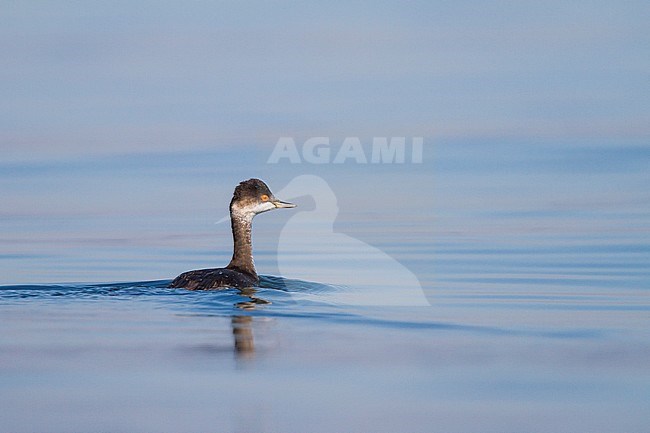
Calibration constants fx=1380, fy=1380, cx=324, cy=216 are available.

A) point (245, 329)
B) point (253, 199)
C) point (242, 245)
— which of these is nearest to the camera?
point (245, 329)

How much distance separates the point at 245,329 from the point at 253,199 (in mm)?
4398

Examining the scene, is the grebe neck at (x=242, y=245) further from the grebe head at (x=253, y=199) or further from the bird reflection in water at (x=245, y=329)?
the bird reflection in water at (x=245, y=329)

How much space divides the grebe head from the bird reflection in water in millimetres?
2032

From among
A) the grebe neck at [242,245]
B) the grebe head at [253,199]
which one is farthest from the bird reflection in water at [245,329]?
the grebe head at [253,199]

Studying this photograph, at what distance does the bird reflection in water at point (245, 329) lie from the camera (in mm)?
9008

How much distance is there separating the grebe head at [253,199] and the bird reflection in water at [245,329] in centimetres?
203

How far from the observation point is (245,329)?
32.7ft

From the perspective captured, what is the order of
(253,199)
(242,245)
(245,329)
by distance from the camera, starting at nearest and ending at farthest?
(245,329)
(242,245)
(253,199)

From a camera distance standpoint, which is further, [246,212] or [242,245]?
[246,212]

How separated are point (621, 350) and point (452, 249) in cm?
669

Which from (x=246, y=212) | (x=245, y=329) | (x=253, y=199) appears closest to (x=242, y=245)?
(x=246, y=212)

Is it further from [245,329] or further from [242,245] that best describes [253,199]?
[245,329]

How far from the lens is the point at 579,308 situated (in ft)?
37.6

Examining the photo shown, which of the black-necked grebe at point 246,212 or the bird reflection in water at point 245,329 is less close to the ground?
the black-necked grebe at point 246,212
